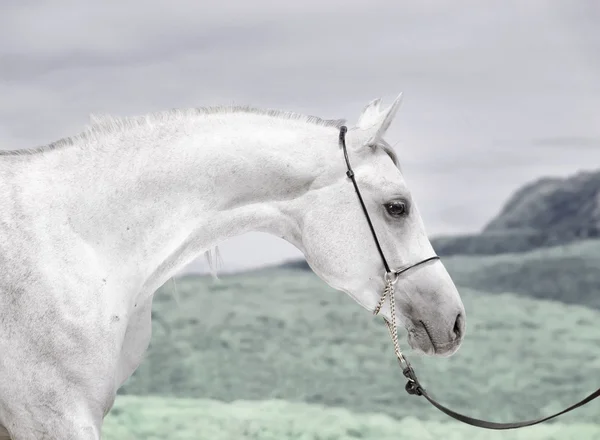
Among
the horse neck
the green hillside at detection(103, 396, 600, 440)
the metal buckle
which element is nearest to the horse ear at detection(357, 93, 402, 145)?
the horse neck

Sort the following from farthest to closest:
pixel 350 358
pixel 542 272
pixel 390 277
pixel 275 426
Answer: pixel 542 272, pixel 350 358, pixel 275 426, pixel 390 277

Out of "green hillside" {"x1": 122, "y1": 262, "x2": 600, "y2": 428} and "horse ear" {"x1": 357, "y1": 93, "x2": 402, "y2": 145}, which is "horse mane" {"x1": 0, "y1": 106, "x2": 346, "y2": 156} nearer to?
"horse ear" {"x1": 357, "y1": 93, "x2": 402, "y2": 145}

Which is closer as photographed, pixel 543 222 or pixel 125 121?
pixel 125 121

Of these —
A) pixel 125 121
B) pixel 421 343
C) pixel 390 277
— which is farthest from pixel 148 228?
pixel 421 343

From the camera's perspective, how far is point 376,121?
75.2 inches

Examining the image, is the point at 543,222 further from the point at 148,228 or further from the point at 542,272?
the point at 148,228

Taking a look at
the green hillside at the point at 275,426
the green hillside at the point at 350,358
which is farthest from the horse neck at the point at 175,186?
the green hillside at the point at 350,358

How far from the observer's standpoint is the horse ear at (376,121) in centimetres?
183

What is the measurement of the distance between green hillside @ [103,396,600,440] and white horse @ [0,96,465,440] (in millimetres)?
2116

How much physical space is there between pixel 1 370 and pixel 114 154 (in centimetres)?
57

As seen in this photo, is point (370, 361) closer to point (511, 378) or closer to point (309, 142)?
point (511, 378)

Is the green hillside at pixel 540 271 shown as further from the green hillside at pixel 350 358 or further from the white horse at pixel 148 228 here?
the white horse at pixel 148 228

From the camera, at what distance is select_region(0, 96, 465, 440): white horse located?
5.24 feet

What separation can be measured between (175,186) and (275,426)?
2.53 metres
